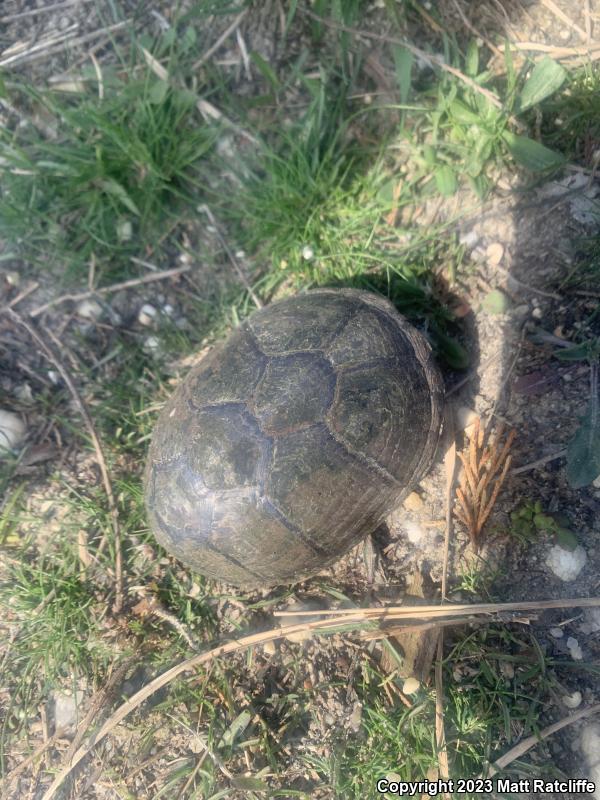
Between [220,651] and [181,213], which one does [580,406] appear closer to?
[220,651]

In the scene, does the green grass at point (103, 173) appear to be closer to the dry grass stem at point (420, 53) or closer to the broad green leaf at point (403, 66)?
the dry grass stem at point (420, 53)

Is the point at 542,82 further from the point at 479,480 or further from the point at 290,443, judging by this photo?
the point at 290,443

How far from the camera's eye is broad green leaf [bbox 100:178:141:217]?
3.29 metres

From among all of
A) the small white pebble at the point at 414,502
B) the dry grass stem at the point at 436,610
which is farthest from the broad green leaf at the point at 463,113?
the dry grass stem at the point at 436,610

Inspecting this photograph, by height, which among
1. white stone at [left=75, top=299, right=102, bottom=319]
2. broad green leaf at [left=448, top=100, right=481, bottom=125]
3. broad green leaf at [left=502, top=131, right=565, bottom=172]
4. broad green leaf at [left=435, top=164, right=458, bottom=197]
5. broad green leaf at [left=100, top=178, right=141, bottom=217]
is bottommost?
white stone at [left=75, top=299, right=102, bottom=319]

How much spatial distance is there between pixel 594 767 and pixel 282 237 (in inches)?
115

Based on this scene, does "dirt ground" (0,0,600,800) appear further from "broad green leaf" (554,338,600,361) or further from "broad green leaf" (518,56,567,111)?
"broad green leaf" (518,56,567,111)

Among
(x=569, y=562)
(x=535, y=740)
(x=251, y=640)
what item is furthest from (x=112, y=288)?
(x=535, y=740)

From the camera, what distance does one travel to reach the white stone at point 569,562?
2541 mm

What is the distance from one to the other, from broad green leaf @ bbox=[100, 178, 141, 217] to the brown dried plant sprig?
2.27 meters

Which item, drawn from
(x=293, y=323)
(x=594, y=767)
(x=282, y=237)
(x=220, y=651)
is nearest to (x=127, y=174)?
(x=282, y=237)

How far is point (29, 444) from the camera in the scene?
127 inches

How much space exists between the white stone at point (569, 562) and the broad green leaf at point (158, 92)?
10.4 feet

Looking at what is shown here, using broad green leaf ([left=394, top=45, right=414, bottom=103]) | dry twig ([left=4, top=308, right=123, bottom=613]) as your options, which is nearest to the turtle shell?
dry twig ([left=4, top=308, right=123, bottom=613])
